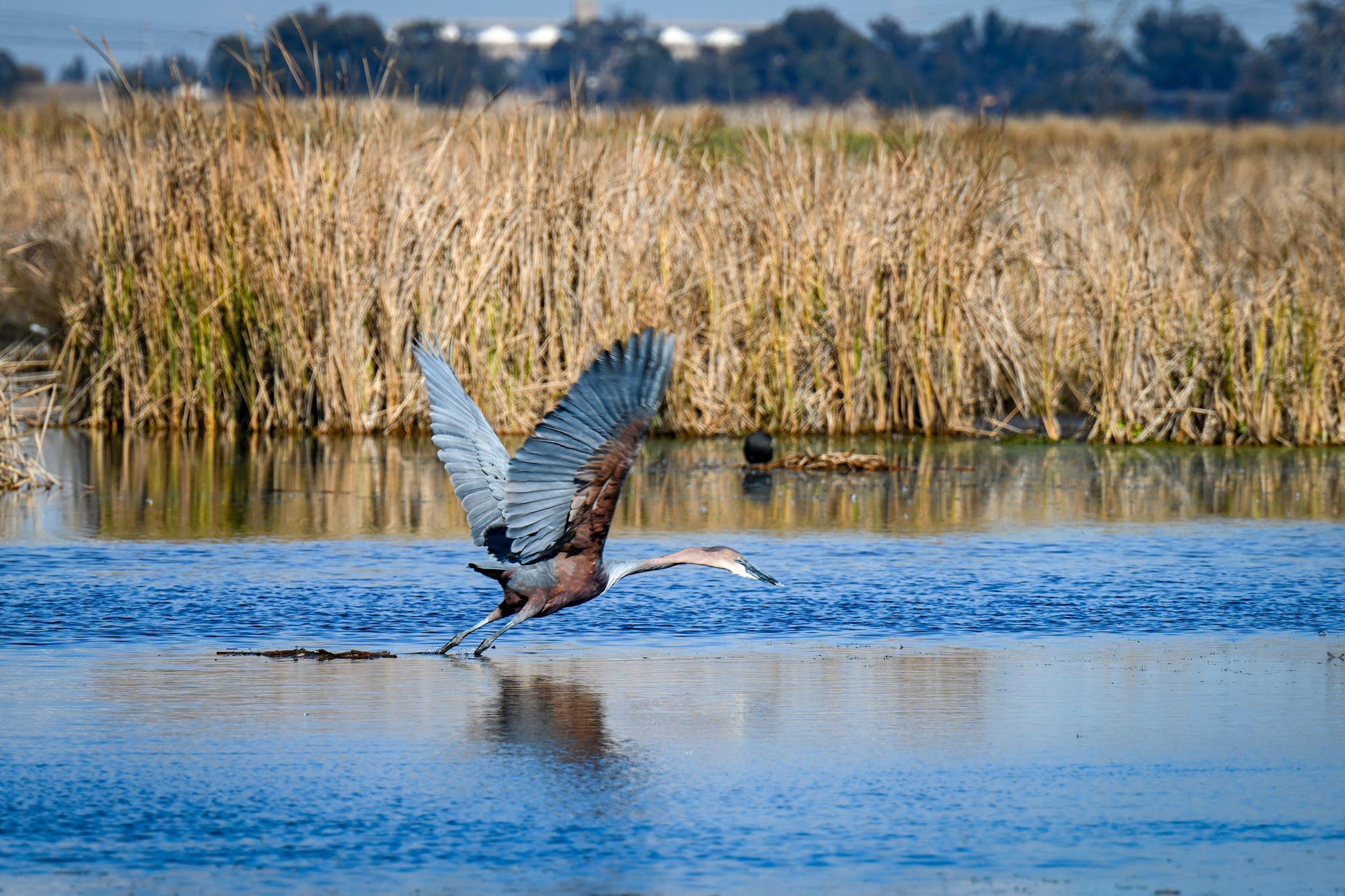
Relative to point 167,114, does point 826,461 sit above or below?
below

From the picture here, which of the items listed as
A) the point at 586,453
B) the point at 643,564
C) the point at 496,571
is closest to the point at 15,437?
the point at 496,571

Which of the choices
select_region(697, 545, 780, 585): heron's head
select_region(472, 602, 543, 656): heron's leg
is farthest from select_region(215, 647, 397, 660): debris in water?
select_region(697, 545, 780, 585): heron's head

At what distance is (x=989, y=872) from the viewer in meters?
4.28

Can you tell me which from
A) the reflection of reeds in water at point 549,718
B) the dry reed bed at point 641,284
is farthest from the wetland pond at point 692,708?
the dry reed bed at point 641,284

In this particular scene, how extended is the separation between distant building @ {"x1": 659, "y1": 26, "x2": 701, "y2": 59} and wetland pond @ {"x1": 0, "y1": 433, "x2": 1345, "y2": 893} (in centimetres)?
14420

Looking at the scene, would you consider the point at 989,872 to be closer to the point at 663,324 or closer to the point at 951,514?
the point at 951,514

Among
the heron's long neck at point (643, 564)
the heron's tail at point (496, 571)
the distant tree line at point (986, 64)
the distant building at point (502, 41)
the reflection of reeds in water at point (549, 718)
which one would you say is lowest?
the reflection of reeds in water at point (549, 718)

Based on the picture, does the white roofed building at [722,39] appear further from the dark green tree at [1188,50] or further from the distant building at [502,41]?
the dark green tree at [1188,50]

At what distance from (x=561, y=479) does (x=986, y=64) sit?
13014 cm

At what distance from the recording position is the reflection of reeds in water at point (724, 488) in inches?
404

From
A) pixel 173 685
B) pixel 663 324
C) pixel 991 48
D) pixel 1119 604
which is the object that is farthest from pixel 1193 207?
pixel 991 48

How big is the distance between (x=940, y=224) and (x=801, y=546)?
5.39m

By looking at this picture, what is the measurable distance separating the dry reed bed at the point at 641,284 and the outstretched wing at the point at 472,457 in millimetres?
7224

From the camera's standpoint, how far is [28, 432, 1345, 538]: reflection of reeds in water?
1027cm
